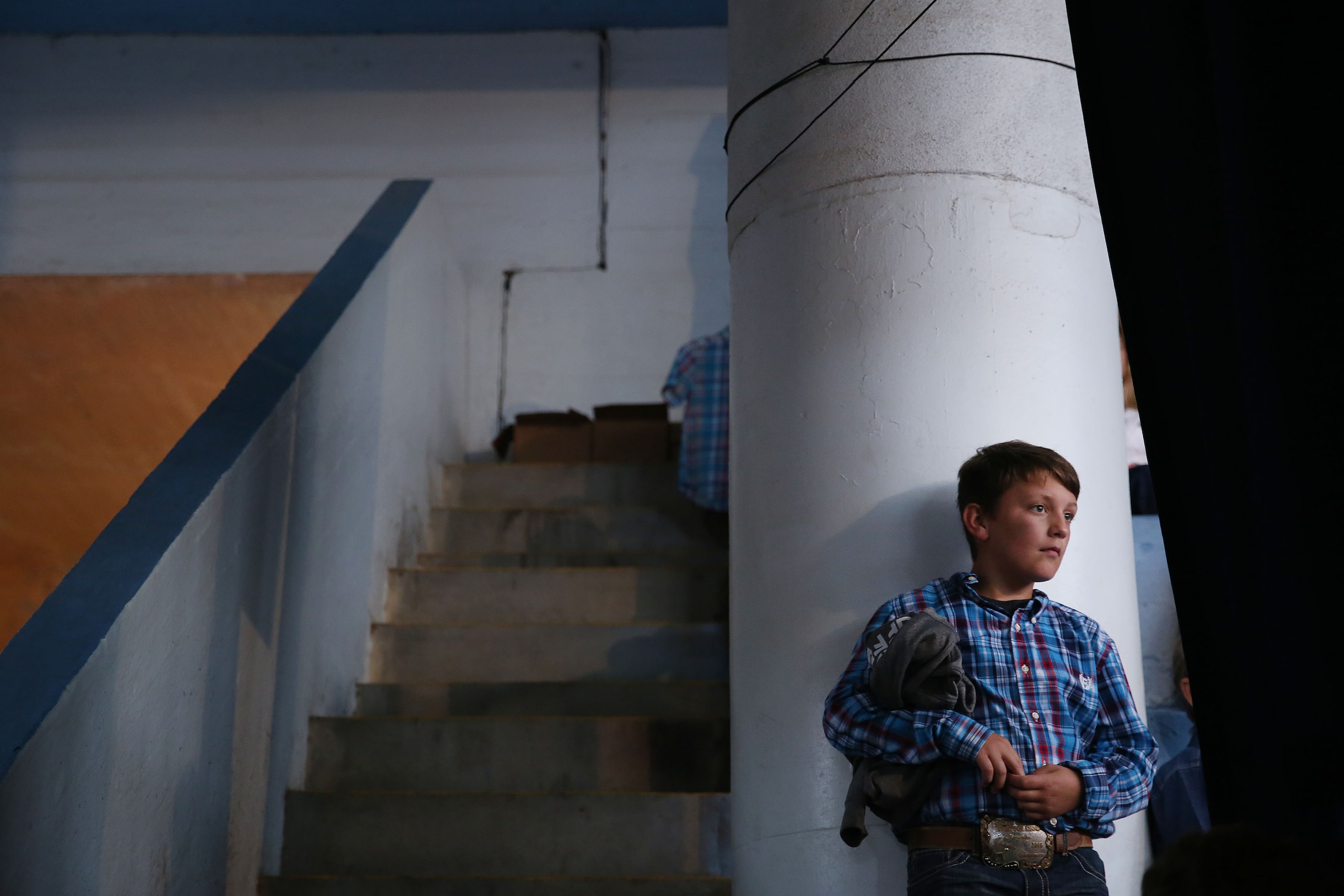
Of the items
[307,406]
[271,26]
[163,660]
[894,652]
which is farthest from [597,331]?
[894,652]

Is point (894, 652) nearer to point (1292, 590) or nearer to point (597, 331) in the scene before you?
point (1292, 590)

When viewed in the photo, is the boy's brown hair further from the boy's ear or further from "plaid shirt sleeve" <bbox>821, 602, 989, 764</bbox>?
"plaid shirt sleeve" <bbox>821, 602, 989, 764</bbox>

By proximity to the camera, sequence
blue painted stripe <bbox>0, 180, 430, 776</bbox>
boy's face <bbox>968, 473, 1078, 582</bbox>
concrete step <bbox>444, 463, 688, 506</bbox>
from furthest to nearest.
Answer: concrete step <bbox>444, 463, 688, 506</bbox> < blue painted stripe <bbox>0, 180, 430, 776</bbox> < boy's face <bbox>968, 473, 1078, 582</bbox>

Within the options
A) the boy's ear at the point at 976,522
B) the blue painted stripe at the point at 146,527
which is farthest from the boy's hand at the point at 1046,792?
the blue painted stripe at the point at 146,527

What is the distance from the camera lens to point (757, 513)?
2322mm

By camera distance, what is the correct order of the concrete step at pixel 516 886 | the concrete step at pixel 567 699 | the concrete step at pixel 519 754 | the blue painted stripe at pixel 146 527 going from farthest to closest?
1. the concrete step at pixel 567 699
2. the concrete step at pixel 519 754
3. the concrete step at pixel 516 886
4. the blue painted stripe at pixel 146 527

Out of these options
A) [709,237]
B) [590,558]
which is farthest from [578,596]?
[709,237]

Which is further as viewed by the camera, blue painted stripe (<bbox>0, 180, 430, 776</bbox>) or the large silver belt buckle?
blue painted stripe (<bbox>0, 180, 430, 776</bbox>)

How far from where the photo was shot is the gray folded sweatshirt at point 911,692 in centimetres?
175

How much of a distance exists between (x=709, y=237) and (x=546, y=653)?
3184 millimetres

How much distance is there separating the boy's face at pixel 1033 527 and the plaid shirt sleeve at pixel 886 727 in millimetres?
195

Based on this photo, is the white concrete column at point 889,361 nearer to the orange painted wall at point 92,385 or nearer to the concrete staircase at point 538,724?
the concrete staircase at point 538,724

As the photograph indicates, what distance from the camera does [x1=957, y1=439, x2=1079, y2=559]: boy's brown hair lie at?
1.90 metres

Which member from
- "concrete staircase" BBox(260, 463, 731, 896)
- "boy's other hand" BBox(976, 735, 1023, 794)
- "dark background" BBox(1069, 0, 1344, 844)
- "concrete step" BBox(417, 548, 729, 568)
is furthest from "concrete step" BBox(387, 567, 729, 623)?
"dark background" BBox(1069, 0, 1344, 844)
